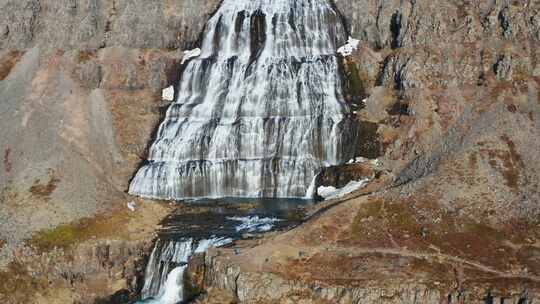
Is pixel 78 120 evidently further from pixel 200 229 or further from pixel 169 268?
pixel 169 268

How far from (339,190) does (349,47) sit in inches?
817

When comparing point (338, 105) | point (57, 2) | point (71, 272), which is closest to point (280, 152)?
point (338, 105)

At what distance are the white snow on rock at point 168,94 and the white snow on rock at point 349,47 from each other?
1867 cm

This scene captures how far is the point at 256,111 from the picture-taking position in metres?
73.4

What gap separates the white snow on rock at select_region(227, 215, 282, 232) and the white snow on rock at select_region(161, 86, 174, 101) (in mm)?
22285

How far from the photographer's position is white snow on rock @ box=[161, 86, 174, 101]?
78500 mm

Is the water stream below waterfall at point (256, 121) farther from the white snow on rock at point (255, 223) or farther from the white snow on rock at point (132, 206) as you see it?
the white snow on rock at point (132, 206)

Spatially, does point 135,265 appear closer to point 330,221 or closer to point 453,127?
point 330,221

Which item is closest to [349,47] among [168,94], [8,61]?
[168,94]

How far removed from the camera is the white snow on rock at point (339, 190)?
63.9 metres

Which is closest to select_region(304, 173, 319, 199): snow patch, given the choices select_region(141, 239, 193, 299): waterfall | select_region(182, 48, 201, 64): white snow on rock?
select_region(141, 239, 193, 299): waterfall

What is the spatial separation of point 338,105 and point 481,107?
14103 mm

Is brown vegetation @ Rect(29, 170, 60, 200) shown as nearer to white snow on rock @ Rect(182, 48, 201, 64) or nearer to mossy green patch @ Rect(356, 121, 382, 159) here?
white snow on rock @ Rect(182, 48, 201, 64)

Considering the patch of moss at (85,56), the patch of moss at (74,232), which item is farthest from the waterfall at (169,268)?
the patch of moss at (85,56)
